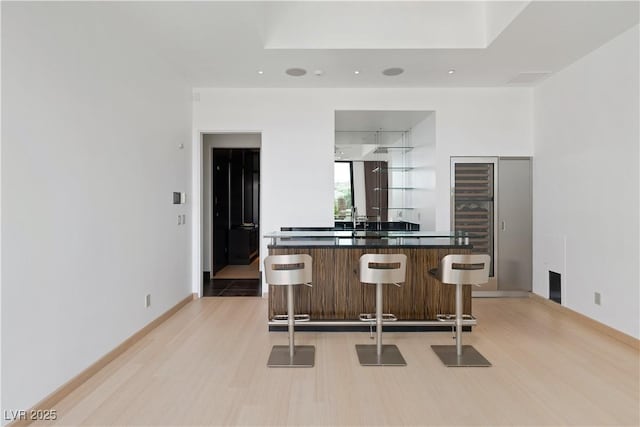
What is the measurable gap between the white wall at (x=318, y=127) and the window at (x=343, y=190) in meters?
0.54

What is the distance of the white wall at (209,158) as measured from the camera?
6504 mm

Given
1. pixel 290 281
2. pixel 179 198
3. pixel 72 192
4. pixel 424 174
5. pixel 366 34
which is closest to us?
pixel 72 192

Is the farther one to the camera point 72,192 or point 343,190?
point 343,190

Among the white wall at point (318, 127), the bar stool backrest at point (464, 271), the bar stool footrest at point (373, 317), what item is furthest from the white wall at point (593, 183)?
the bar stool footrest at point (373, 317)

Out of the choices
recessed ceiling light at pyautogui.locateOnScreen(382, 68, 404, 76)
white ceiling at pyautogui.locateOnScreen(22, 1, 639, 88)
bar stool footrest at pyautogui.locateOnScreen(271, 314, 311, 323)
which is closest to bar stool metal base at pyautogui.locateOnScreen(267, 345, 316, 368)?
bar stool footrest at pyautogui.locateOnScreen(271, 314, 311, 323)

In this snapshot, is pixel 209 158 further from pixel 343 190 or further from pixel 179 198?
pixel 343 190

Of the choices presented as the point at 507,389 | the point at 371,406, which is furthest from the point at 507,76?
the point at 371,406

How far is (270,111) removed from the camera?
17.3 feet

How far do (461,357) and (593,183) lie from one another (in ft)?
8.06

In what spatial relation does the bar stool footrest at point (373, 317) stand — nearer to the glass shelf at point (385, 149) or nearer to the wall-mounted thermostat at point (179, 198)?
the wall-mounted thermostat at point (179, 198)

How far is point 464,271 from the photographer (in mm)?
3150

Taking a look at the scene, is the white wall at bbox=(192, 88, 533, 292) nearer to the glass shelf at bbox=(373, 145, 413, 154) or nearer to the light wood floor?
the glass shelf at bbox=(373, 145, 413, 154)

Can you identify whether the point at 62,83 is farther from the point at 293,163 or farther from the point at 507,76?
the point at 507,76

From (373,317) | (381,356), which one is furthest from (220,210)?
(381,356)
